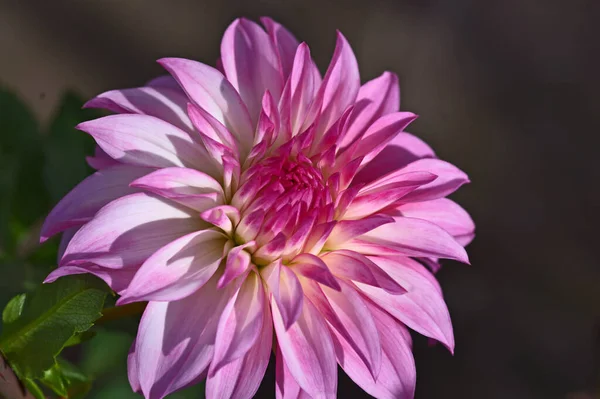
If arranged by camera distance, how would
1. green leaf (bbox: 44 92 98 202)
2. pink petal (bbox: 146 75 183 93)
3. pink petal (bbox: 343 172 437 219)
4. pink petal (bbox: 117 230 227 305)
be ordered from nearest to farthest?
pink petal (bbox: 117 230 227 305), pink petal (bbox: 343 172 437 219), pink petal (bbox: 146 75 183 93), green leaf (bbox: 44 92 98 202)

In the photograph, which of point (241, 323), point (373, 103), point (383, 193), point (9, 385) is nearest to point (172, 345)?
point (241, 323)

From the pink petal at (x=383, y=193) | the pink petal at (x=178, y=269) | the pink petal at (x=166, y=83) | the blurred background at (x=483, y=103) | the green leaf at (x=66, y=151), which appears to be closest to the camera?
the pink petal at (x=178, y=269)

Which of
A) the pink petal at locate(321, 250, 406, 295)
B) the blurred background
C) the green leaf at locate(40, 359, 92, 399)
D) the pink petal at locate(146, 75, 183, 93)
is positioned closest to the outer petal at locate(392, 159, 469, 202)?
the pink petal at locate(321, 250, 406, 295)

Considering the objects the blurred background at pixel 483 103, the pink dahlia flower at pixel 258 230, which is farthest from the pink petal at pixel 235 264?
the blurred background at pixel 483 103

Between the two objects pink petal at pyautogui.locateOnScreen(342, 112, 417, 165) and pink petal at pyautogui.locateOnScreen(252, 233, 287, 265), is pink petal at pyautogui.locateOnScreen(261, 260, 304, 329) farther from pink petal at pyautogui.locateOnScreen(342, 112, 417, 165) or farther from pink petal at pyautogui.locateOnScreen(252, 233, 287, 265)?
pink petal at pyautogui.locateOnScreen(342, 112, 417, 165)

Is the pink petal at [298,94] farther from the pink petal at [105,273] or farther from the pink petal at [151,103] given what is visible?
the pink petal at [105,273]

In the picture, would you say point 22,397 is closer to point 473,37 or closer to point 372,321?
point 372,321
